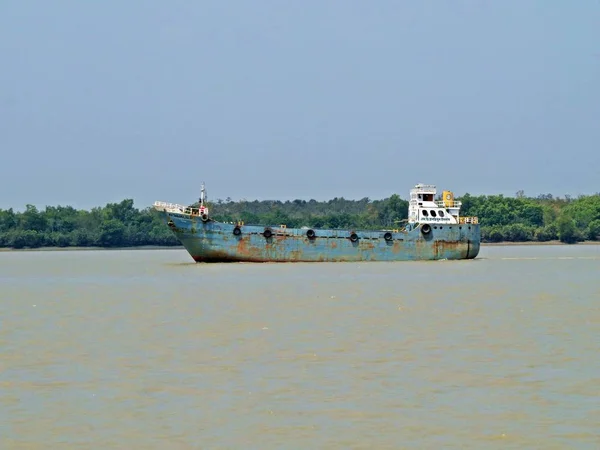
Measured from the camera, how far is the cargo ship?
235 ft

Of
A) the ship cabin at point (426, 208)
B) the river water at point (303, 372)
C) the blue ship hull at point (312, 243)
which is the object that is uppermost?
the ship cabin at point (426, 208)

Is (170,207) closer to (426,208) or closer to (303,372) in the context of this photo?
(426,208)

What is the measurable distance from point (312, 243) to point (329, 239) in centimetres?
131

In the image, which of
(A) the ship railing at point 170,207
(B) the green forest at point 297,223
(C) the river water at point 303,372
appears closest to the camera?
(C) the river water at point 303,372

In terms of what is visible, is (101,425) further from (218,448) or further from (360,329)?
(360,329)

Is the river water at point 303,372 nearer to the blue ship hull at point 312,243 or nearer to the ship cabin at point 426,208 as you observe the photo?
the blue ship hull at point 312,243

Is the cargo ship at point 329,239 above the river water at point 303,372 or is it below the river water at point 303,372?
above

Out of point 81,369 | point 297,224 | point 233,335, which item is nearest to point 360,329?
point 233,335

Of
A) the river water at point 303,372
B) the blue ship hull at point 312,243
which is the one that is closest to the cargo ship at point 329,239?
the blue ship hull at point 312,243

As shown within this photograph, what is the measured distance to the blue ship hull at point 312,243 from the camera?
71562 mm

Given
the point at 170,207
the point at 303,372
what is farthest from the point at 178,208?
the point at 303,372

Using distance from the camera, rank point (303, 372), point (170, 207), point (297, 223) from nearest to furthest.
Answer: point (303, 372) → point (170, 207) → point (297, 223)

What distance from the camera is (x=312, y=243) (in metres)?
73.4

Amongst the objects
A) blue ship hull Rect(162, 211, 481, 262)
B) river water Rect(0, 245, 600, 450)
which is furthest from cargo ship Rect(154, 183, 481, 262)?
river water Rect(0, 245, 600, 450)
